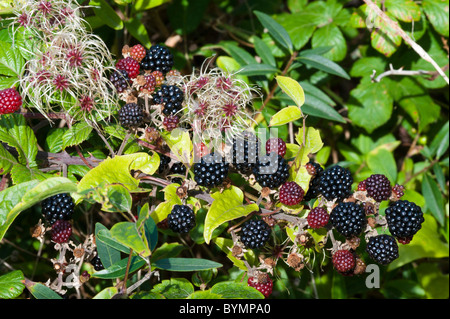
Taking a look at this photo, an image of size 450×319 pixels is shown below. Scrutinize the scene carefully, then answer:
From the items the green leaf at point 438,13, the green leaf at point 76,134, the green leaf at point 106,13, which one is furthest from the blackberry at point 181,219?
the green leaf at point 438,13

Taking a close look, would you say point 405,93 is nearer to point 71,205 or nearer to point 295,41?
point 295,41

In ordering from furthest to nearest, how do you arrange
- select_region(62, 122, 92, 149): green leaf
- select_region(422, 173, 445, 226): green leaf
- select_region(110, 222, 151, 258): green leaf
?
select_region(422, 173, 445, 226): green leaf
select_region(62, 122, 92, 149): green leaf
select_region(110, 222, 151, 258): green leaf

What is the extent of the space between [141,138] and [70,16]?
1.51ft

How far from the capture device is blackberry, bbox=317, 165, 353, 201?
149cm

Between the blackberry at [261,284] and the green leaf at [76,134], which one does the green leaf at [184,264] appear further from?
the green leaf at [76,134]

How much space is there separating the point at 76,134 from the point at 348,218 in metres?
0.89

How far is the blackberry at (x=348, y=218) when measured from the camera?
1.41 meters

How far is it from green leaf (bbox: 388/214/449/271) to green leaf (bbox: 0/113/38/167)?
1.69m

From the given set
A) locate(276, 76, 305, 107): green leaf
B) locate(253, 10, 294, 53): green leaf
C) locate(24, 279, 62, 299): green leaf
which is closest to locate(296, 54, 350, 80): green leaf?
locate(253, 10, 294, 53): green leaf

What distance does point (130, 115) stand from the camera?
1.50 m

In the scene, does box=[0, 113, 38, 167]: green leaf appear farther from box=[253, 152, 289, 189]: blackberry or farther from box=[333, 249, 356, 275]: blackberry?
box=[333, 249, 356, 275]: blackberry

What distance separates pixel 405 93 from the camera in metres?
2.46

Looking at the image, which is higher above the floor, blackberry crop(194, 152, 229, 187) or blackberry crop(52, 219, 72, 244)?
blackberry crop(194, 152, 229, 187)
